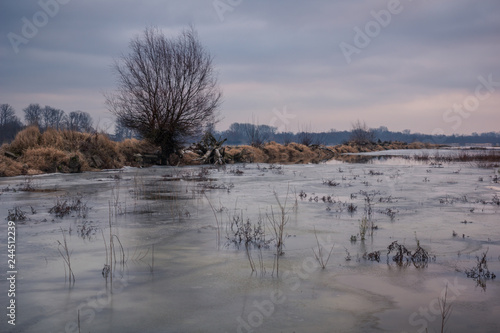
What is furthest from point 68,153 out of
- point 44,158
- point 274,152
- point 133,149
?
point 274,152

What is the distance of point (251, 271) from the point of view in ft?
13.2

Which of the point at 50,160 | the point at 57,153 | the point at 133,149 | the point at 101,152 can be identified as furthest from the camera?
the point at 133,149

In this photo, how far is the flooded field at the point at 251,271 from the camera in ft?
9.52

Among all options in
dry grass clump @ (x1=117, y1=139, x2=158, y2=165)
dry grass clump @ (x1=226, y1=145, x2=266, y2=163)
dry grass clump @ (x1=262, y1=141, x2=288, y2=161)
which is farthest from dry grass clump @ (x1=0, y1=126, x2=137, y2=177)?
dry grass clump @ (x1=262, y1=141, x2=288, y2=161)

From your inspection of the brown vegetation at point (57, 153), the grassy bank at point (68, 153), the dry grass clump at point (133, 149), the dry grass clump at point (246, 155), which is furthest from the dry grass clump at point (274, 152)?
the brown vegetation at point (57, 153)

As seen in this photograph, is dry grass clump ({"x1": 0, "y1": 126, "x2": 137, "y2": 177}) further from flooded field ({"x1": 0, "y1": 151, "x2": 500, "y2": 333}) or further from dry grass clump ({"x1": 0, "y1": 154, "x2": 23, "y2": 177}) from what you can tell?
flooded field ({"x1": 0, "y1": 151, "x2": 500, "y2": 333})

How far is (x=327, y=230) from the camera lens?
19.3 feet

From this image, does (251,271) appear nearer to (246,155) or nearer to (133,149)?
(133,149)

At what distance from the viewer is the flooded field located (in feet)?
9.52

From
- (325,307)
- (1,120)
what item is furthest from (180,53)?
(1,120)

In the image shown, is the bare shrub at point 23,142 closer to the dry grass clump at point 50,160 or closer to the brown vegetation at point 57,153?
the brown vegetation at point 57,153

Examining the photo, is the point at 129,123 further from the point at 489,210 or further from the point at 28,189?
Result: the point at 489,210

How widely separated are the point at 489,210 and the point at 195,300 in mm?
6785

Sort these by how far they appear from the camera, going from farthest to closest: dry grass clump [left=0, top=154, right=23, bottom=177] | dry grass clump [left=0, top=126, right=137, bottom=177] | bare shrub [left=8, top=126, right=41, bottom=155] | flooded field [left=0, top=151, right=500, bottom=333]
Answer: bare shrub [left=8, top=126, right=41, bottom=155]
dry grass clump [left=0, top=126, right=137, bottom=177]
dry grass clump [left=0, top=154, right=23, bottom=177]
flooded field [left=0, top=151, right=500, bottom=333]
